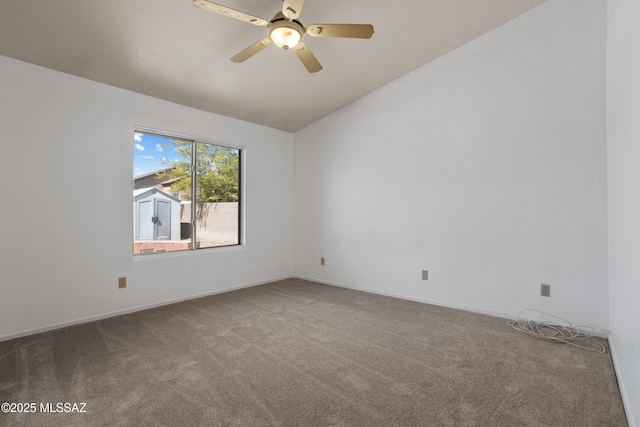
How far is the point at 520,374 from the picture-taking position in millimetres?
2025

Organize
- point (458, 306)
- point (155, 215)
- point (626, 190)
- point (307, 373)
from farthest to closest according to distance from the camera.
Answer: point (155, 215), point (458, 306), point (307, 373), point (626, 190)

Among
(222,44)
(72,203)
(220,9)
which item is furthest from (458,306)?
(72,203)

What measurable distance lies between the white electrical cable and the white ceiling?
3019 millimetres

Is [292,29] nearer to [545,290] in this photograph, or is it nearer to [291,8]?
[291,8]

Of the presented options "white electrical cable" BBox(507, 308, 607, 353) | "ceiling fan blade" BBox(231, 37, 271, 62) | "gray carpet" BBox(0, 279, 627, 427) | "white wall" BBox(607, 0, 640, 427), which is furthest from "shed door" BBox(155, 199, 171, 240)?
"white wall" BBox(607, 0, 640, 427)

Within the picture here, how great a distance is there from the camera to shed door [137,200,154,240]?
3508 millimetres

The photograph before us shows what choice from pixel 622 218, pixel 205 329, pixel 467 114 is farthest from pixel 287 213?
pixel 622 218

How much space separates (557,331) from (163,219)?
174 inches

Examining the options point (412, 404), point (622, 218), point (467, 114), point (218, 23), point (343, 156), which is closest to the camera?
point (412, 404)

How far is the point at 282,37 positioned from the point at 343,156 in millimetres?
2416

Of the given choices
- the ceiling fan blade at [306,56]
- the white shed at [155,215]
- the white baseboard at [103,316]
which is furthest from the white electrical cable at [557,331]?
the white shed at [155,215]

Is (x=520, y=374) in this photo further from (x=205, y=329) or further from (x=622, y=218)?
(x=205, y=329)

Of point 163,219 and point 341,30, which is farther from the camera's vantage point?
point 163,219

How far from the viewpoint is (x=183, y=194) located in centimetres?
393
